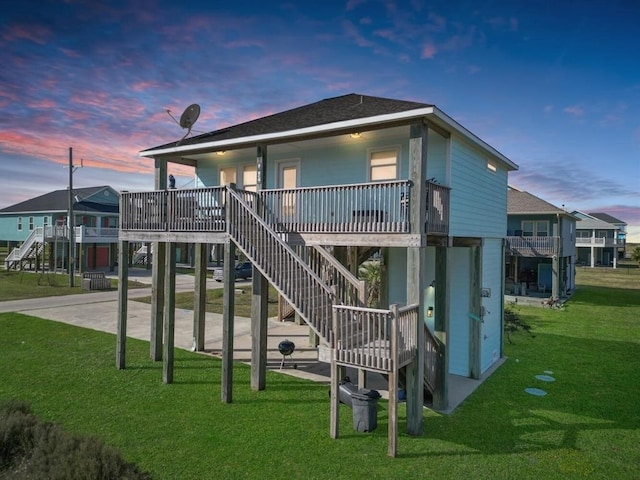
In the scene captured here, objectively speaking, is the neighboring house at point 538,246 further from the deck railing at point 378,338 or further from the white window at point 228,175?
the deck railing at point 378,338

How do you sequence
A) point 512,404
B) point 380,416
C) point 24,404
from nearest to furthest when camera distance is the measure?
1. point 24,404
2. point 380,416
3. point 512,404

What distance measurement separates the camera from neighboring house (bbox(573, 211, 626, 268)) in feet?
170

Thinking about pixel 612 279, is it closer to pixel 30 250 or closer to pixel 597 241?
pixel 597 241

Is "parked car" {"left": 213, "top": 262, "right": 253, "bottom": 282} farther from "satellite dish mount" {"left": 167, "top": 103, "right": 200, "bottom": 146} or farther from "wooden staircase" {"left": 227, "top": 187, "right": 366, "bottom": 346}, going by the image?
"wooden staircase" {"left": 227, "top": 187, "right": 366, "bottom": 346}

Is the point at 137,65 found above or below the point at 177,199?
above

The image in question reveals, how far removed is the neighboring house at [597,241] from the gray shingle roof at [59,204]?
58.4 meters

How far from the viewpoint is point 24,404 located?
330 inches

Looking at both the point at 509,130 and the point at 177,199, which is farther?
the point at 509,130

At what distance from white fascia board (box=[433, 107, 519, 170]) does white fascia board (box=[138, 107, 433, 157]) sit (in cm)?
45

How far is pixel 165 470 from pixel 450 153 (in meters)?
9.13

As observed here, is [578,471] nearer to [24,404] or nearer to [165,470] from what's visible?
[165,470]

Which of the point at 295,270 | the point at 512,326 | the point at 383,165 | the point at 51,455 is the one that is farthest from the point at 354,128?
the point at 512,326

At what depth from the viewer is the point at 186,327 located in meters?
17.2

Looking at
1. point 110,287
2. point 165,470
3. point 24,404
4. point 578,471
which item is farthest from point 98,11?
point 110,287
